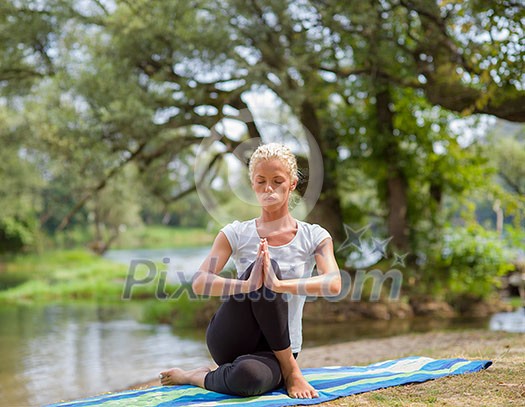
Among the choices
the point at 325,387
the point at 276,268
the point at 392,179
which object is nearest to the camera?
the point at 276,268

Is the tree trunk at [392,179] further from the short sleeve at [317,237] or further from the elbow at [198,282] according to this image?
the elbow at [198,282]

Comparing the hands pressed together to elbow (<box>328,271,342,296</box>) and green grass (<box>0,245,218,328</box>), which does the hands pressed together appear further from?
green grass (<box>0,245,218,328</box>)

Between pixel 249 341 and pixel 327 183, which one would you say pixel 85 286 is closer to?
pixel 327 183

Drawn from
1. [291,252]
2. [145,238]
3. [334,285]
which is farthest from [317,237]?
[145,238]

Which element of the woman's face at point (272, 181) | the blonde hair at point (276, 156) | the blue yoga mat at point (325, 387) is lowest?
the blue yoga mat at point (325, 387)

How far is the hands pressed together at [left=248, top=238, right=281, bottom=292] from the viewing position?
105 inches

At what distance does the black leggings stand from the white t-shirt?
9cm

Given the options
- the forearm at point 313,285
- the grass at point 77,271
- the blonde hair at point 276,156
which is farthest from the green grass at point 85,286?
the forearm at point 313,285

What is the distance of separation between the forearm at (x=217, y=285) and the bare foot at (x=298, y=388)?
1.69 feet

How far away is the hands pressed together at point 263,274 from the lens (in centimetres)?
268

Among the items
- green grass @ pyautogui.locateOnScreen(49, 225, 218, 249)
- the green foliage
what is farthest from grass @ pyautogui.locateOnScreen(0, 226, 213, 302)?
the green foliage

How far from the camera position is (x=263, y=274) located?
2711mm

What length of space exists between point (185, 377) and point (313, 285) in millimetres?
881

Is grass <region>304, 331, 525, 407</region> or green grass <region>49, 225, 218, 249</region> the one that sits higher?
green grass <region>49, 225, 218, 249</region>
